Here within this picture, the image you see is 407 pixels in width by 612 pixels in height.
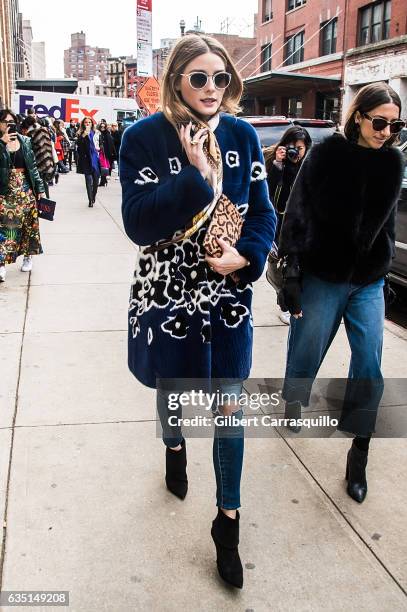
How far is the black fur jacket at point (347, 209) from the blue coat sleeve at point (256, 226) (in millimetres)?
643

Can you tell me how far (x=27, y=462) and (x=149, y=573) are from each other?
108cm

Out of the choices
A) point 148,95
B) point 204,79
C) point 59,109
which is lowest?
point 204,79

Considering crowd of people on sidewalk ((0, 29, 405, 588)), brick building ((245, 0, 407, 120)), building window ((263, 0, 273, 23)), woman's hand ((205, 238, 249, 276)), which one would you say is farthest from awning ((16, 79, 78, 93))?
woman's hand ((205, 238, 249, 276))

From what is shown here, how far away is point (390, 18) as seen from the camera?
1046 inches

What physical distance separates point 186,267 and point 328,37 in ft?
112

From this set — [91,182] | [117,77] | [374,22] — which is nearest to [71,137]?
[91,182]

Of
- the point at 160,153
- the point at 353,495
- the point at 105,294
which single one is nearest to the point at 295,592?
the point at 353,495

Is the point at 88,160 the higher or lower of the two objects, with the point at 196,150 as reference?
lower

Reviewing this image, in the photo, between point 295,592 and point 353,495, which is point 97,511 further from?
point 353,495

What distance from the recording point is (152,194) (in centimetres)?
218

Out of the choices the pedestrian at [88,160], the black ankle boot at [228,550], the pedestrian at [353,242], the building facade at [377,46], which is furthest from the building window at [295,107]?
the black ankle boot at [228,550]

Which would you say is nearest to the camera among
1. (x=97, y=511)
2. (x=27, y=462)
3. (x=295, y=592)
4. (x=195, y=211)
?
(x=195, y=211)

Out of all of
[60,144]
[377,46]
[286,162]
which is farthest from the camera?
[377,46]

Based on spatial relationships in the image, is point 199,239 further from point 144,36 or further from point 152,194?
point 144,36
